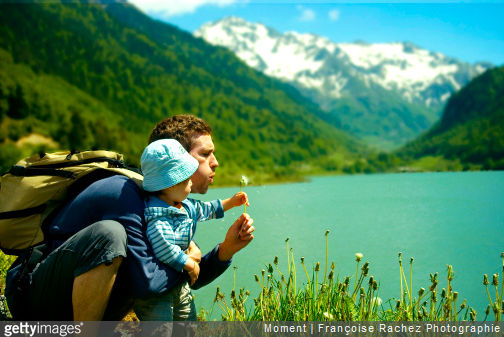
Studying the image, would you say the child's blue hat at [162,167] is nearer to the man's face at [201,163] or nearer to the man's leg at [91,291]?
the man's face at [201,163]

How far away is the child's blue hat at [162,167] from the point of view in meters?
3.21

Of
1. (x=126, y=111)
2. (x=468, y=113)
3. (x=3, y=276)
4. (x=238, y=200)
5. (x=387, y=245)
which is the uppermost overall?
(x=468, y=113)

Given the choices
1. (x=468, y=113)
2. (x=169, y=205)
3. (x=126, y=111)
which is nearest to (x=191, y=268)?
(x=169, y=205)

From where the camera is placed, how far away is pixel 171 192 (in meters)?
3.31

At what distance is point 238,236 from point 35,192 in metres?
1.70

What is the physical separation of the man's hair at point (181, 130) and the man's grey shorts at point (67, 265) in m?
1.13

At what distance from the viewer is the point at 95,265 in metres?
2.88

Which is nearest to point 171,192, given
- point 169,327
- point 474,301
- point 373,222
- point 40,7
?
point 169,327

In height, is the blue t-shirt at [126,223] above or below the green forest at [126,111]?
below

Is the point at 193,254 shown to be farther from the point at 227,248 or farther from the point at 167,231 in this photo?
the point at 167,231

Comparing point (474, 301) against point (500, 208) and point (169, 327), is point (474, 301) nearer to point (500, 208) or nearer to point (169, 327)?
point (500, 208)

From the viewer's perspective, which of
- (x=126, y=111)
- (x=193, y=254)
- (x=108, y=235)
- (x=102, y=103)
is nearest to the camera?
(x=108, y=235)

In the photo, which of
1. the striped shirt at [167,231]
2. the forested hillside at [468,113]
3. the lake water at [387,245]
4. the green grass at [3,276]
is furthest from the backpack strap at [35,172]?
the forested hillside at [468,113]

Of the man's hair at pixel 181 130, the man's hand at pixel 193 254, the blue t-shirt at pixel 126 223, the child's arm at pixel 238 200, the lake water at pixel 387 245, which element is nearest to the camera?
the blue t-shirt at pixel 126 223
